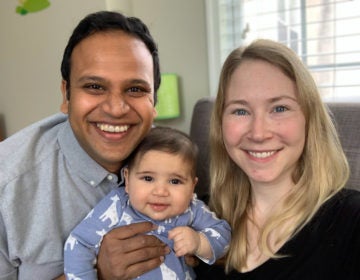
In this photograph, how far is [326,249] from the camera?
108cm

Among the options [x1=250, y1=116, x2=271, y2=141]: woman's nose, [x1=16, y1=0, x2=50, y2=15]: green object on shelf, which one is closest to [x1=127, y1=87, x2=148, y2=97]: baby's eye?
[x1=250, y1=116, x2=271, y2=141]: woman's nose

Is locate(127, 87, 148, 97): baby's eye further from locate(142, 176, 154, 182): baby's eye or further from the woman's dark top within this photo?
the woman's dark top

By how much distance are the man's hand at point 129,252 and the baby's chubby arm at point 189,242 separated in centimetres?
5

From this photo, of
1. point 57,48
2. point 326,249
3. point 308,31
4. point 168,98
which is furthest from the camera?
point 57,48

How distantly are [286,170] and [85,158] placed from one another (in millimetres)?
674

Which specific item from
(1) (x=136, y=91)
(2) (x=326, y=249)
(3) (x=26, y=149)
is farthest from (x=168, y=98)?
(2) (x=326, y=249)

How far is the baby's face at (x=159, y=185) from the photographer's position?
3.84 ft

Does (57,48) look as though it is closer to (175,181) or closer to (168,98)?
(168,98)

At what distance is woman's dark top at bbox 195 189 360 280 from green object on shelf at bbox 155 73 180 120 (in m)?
1.47

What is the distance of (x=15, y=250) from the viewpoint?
1.15 m

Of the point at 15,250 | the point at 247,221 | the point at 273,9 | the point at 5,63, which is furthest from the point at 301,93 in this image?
the point at 5,63

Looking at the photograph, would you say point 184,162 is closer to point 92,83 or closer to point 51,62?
point 92,83

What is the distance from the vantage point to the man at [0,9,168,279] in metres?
1.16

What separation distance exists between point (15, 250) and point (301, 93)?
993mm
